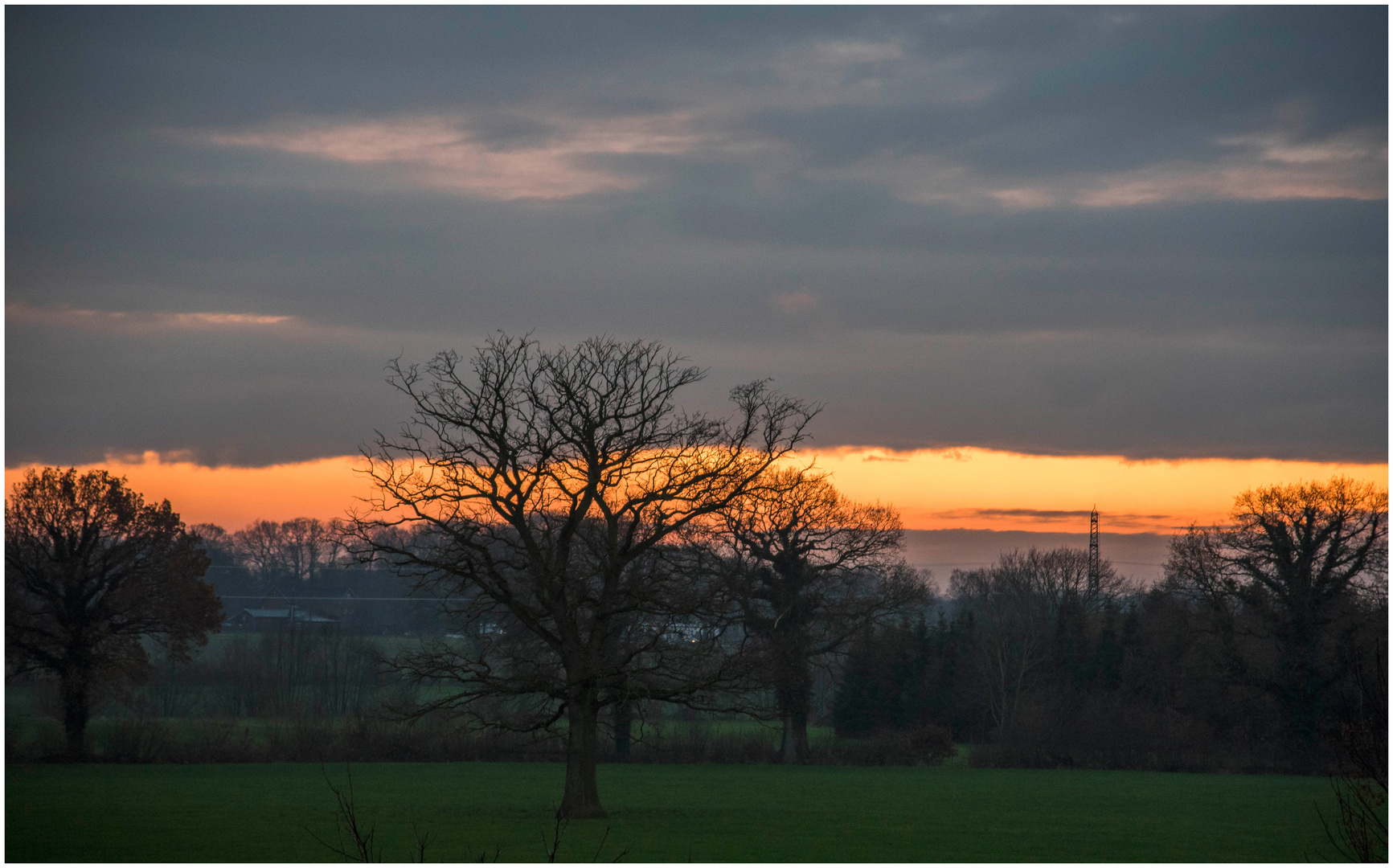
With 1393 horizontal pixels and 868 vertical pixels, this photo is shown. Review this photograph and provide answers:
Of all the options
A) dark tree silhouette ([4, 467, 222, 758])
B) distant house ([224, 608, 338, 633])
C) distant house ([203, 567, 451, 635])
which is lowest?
distant house ([224, 608, 338, 633])

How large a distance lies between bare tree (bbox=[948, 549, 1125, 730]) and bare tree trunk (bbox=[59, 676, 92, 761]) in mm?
43760

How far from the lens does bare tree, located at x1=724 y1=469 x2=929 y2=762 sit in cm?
4759

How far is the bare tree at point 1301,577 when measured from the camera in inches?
1841

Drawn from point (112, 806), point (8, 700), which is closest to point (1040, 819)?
point (112, 806)

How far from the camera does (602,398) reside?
82.3 ft

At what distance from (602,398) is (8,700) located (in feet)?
136

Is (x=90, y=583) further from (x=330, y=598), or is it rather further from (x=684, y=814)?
(x=330, y=598)

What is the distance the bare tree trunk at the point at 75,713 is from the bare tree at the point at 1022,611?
4376 cm

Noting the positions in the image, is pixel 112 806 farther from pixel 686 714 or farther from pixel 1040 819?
pixel 686 714

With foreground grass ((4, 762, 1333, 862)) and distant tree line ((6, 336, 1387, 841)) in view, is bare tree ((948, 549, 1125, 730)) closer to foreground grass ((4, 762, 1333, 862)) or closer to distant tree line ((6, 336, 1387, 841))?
distant tree line ((6, 336, 1387, 841))

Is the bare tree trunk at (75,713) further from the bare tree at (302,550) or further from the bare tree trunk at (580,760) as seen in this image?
the bare tree at (302,550)

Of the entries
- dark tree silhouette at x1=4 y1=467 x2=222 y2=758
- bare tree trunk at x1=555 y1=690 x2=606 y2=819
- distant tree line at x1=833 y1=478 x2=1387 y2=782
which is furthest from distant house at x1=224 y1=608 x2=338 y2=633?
bare tree trunk at x1=555 y1=690 x2=606 y2=819

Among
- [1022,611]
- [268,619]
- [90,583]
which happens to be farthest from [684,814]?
[268,619]

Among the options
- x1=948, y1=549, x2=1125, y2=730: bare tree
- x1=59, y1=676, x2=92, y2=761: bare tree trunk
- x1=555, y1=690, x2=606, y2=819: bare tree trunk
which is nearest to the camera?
x1=555, y1=690, x2=606, y2=819: bare tree trunk
